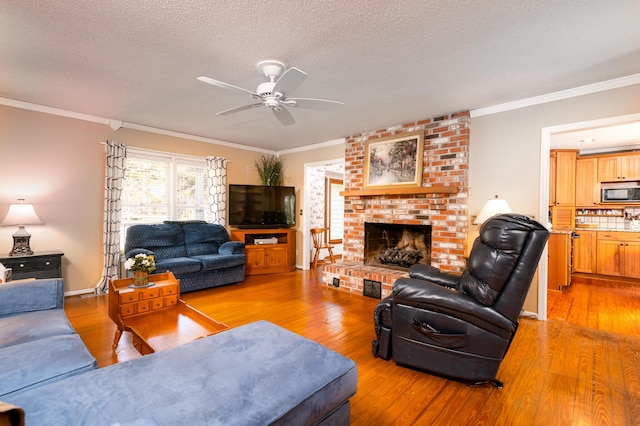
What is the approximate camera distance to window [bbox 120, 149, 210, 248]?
15.1 feet

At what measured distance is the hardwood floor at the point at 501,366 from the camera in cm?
175

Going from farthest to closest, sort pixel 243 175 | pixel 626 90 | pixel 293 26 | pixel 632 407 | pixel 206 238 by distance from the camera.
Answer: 1. pixel 243 175
2. pixel 206 238
3. pixel 626 90
4. pixel 293 26
5. pixel 632 407

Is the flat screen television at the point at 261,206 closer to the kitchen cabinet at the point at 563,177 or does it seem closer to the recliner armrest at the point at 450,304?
the recliner armrest at the point at 450,304

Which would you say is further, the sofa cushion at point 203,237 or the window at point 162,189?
the sofa cushion at point 203,237

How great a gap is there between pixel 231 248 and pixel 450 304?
3633 mm

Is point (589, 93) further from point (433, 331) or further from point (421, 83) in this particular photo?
point (433, 331)

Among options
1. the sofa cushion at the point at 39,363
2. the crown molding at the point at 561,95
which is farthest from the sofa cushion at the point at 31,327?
the crown molding at the point at 561,95

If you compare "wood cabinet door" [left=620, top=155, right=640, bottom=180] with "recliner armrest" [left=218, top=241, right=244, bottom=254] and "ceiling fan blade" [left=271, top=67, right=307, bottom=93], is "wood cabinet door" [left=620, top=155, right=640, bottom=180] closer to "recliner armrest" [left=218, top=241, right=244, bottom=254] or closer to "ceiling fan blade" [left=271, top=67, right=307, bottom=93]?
"ceiling fan blade" [left=271, top=67, right=307, bottom=93]

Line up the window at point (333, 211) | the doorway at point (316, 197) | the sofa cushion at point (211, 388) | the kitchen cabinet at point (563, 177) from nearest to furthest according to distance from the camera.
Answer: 1. the sofa cushion at point (211, 388)
2. the kitchen cabinet at point (563, 177)
3. the doorway at point (316, 197)
4. the window at point (333, 211)

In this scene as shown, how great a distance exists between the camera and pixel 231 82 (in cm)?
292

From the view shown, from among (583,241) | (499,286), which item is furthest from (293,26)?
(583,241)

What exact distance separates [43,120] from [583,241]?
8.89 metres

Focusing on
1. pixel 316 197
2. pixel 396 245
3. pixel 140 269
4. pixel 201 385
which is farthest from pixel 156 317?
pixel 316 197

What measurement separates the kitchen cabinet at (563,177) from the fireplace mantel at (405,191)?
11.0 feet
